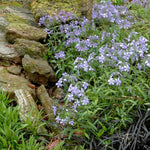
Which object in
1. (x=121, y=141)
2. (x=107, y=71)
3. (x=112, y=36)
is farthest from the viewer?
(x=112, y=36)

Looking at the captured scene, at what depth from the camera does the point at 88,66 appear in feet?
11.1

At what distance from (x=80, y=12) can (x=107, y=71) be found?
7.84 feet

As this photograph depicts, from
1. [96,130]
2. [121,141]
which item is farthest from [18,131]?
[121,141]

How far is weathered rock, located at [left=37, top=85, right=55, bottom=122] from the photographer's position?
11.4ft

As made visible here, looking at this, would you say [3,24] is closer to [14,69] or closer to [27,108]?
[14,69]

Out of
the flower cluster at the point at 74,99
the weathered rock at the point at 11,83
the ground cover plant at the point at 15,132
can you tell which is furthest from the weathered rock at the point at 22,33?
the flower cluster at the point at 74,99

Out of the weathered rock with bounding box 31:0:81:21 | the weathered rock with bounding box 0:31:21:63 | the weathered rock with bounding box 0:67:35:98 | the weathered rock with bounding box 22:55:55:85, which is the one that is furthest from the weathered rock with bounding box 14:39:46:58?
the weathered rock with bounding box 31:0:81:21

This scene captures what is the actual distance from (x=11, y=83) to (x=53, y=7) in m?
2.51

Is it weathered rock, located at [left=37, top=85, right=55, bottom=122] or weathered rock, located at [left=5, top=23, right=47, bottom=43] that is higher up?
weathered rock, located at [left=5, top=23, right=47, bottom=43]

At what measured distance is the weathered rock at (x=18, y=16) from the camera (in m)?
5.42

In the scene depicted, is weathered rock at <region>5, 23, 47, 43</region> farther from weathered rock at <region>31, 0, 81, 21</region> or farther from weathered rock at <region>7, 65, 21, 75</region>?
weathered rock at <region>7, 65, 21, 75</region>

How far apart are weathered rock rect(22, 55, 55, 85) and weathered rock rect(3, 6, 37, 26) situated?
1.61 meters

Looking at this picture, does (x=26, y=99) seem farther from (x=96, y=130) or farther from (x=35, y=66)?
(x=96, y=130)

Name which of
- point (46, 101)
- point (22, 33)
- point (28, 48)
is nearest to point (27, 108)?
point (46, 101)
